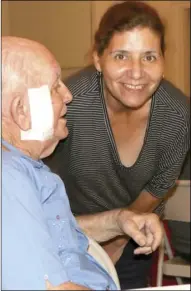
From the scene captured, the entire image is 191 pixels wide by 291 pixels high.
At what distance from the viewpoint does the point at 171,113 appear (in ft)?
4.29

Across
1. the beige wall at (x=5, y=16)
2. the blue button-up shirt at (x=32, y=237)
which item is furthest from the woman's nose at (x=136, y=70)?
the beige wall at (x=5, y=16)

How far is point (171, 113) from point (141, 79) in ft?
0.74

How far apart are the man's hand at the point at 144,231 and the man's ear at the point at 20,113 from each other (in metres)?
0.29

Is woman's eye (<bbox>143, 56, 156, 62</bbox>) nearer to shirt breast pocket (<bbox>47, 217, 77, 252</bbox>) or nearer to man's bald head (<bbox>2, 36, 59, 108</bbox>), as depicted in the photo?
man's bald head (<bbox>2, 36, 59, 108</bbox>)

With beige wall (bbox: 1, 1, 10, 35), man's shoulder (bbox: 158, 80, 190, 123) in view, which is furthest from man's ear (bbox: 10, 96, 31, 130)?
beige wall (bbox: 1, 1, 10, 35)

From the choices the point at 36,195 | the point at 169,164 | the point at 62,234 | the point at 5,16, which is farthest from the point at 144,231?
the point at 5,16

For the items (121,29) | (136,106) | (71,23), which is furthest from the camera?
(71,23)

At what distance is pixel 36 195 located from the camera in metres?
0.76

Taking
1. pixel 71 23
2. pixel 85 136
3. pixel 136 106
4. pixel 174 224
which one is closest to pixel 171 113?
pixel 136 106

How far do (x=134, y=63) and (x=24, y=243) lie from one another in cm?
53

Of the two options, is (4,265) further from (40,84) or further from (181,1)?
(181,1)

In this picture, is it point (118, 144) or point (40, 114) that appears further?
point (118, 144)

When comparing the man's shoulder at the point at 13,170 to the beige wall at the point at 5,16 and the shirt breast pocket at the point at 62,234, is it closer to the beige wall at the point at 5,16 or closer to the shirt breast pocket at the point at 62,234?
the shirt breast pocket at the point at 62,234

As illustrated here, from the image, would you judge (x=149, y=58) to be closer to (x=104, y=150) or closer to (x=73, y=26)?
(x=104, y=150)
